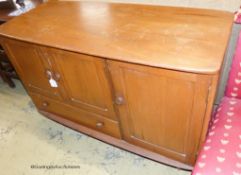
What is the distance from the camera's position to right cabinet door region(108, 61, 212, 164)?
823 mm

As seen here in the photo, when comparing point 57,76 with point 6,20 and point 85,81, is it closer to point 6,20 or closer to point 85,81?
point 85,81

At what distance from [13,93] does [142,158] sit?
1.49 metres

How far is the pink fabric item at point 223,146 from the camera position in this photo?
81 centimetres

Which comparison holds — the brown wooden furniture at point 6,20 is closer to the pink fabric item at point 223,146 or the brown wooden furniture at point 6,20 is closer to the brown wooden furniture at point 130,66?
the brown wooden furniture at point 130,66

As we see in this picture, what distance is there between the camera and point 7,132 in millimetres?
1725

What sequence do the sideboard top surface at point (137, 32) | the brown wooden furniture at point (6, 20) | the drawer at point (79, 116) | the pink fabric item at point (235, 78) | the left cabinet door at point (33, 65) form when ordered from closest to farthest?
the sideboard top surface at point (137, 32), the pink fabric item at point (235, 78), the left cabinet door at point (33, 65), the drawer at point (79, 116), the brown wooden furniture at point (6, 20)

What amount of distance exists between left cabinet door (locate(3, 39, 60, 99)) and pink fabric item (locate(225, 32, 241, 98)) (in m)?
0.96

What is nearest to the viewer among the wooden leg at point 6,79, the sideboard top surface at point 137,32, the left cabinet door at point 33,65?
the sideboard top surface at point 137,32

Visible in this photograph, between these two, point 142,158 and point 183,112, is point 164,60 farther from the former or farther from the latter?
point 142,158

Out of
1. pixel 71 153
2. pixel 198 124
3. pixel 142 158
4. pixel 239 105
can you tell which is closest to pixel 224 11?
pixel 239 105

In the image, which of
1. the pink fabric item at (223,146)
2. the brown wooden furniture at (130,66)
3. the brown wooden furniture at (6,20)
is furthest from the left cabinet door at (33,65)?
the pink fabric item at (223,146)

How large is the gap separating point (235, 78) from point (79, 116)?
974mm

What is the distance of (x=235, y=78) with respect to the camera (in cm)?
100

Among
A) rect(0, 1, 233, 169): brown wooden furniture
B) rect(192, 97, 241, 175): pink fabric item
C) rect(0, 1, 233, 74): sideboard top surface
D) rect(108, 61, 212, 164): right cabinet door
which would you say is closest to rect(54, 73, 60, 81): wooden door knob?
rect(0, 1, 233, 169): brown wooden furniture
